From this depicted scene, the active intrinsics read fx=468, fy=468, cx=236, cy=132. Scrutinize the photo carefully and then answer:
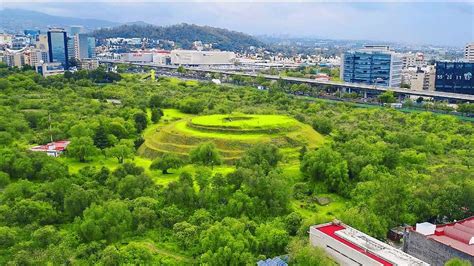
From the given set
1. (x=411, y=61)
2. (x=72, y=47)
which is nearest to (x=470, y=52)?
(x=411, y=61)

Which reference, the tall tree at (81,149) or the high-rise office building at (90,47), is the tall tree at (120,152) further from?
the high-rise office building at (90,47)

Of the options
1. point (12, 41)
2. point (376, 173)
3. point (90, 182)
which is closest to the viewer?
point (90, 182)

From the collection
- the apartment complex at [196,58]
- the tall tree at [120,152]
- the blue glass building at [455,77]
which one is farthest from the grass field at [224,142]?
the apartment complex at [196,58]

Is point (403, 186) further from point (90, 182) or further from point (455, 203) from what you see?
point (90, 182)

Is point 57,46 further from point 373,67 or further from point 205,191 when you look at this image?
point 205,191

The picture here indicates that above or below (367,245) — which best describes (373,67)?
above

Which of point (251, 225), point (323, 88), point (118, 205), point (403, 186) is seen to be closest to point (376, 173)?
point (403, 186)
